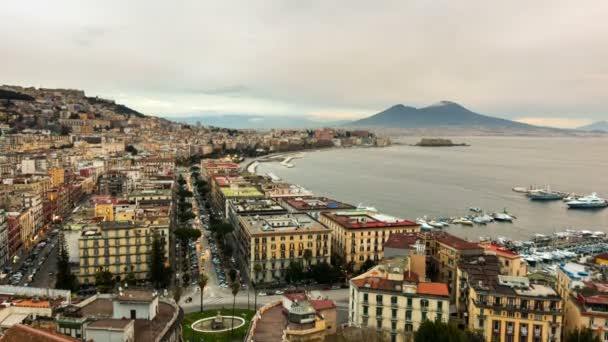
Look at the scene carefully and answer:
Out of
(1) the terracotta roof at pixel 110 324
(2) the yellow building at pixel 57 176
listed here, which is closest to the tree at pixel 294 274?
(1) the terracotta roof at pixel 110 324

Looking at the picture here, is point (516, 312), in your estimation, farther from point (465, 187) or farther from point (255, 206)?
point (465, 187)

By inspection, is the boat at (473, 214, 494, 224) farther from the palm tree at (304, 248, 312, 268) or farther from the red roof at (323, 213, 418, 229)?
the palm tree at (304, 248, 312, 268)

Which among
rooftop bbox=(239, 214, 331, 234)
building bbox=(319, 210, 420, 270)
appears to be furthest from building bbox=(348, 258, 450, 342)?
building bbox=(319, 210, 420, 270)

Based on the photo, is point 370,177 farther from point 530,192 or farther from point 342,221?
point 342,221

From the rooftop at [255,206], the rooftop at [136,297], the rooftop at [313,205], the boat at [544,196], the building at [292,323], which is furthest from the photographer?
the boat at [544,196]

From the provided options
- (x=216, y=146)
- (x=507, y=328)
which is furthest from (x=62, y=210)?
(x=216, y=146)

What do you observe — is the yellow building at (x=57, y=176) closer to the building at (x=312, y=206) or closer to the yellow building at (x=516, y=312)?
the building at (x=312, y=206)

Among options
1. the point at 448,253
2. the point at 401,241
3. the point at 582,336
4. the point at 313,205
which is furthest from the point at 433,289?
the point at 313,205
